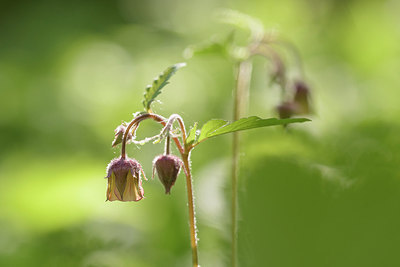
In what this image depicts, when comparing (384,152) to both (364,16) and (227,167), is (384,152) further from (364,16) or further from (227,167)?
(364,16)

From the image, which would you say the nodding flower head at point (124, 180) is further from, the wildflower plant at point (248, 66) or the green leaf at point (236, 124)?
the wildflower plant at point (248, 66)

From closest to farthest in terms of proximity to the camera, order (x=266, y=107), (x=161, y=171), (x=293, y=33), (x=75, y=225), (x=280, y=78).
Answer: (x=161, y=171) → (x=280, y=78) → (x=75, y=225) → (x=266, y=107) → (x=293, y=33)

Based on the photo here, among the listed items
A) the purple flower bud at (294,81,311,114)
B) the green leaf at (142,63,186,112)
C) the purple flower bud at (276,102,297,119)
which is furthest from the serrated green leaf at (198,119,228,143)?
the purple flower bud at (294,81,311,114)

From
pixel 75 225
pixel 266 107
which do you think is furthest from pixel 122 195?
pixel 266 107

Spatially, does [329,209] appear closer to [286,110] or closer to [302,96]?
[286,110]

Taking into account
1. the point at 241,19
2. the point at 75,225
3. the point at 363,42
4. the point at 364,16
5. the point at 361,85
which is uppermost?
the point at 364,16

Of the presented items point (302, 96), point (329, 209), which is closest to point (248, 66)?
point (302, 96)
